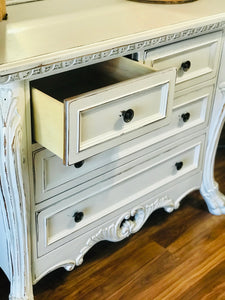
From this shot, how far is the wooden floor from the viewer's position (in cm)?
123

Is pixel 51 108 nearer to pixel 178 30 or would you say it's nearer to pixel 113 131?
pixel 113 131

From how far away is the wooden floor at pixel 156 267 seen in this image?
1.23 metres

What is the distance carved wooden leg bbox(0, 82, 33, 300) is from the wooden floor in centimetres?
16

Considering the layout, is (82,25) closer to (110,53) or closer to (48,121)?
(110,53)

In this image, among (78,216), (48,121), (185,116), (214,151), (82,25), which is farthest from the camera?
(214,151)

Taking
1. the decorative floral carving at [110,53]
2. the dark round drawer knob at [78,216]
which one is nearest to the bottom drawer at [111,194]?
the dark round drawer knob at [78,216]

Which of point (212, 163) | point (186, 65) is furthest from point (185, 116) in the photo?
point (212, 163)

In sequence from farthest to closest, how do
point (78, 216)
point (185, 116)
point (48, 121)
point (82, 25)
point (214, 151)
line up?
point (214, 151)
point (185, 116)
point (78, 216)
point (82, 25)
point (48, 121)

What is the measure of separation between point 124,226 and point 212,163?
14.9 inches

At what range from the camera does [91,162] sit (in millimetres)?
1071

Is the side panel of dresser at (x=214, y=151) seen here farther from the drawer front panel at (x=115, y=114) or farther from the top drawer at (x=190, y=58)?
the drawer front panel at (x=115, y=114)

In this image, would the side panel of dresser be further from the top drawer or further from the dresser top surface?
the dresser top surface

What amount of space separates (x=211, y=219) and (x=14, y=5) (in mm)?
906

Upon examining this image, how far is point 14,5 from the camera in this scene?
3.85 feet
